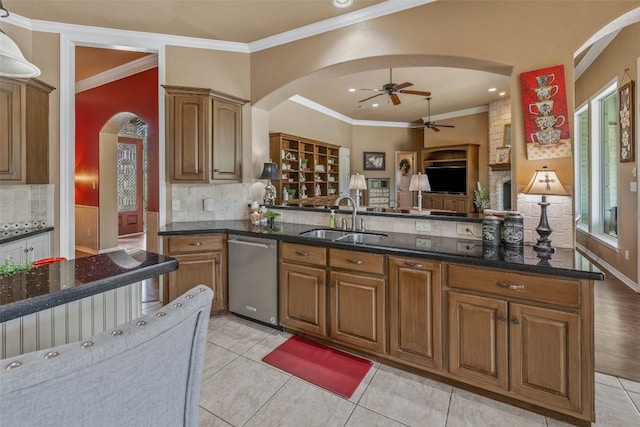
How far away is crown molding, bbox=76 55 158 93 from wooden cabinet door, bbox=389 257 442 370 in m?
4.33

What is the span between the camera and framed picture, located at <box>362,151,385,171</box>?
916cm

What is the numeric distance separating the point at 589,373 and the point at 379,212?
182 centimetres

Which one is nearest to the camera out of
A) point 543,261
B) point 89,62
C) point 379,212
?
point 543,261

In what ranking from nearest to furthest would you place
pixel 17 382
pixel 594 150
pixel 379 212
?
pixel 17 382 → pixel 379 212 → pixel 594 150

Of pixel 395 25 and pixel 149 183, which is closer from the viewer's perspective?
pixel 395 25

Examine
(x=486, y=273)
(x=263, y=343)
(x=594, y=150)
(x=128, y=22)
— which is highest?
(x=128, y=22)

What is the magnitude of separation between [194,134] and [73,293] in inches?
101

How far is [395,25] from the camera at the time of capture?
9.34 ft

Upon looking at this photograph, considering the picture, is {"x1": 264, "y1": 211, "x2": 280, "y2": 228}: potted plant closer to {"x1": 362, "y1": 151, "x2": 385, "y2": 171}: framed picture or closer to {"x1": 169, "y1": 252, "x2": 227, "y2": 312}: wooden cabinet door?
{"x1": 169, "y1": 252, "x2": 227, "y2": 312}: wooden cabinet door

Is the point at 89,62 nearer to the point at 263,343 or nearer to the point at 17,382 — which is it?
the point at 263,343

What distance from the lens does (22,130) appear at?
9.59ft

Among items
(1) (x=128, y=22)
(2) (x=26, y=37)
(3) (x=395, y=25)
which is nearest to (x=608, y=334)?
(3) (x=395, y=25)

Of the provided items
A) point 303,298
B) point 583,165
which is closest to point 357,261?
point 303,298

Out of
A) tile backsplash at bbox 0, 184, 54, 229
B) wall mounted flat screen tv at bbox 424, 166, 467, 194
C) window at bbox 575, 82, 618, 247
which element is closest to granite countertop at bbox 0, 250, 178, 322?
tile backsplash at bbox 0, 184, 54, 229
